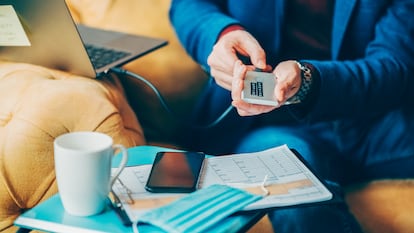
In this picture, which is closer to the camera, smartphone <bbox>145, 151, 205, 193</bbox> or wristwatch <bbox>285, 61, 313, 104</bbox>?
smartphone <bbox>145, 151, 205, 193</bbox>

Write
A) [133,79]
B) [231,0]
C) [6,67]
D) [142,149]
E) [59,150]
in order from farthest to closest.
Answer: [133,79] < [231,0] < [6,67] < [142,149] < [59,150]

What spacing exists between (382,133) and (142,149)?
46cm

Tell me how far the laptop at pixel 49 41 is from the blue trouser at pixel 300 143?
19cm

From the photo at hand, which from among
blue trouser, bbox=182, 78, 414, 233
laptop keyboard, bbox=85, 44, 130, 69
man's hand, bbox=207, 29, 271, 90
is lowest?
blue trouser, bbox=182, 78, 414, 233

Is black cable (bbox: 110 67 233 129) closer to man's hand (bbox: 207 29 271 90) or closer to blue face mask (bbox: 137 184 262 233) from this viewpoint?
man's hand (bbox: 207 29 271 90)

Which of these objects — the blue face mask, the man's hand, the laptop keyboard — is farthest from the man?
the blue face mask

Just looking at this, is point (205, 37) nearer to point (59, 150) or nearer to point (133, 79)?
point (133, 79)

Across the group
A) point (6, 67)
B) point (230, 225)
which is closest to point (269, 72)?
point (230, 225)

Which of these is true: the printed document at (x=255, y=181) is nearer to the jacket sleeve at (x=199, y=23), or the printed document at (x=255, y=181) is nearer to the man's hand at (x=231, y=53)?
the man's hand at (x=231, y=53)

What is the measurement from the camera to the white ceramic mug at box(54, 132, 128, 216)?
64 centimetres

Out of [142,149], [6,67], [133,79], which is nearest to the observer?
[142,149]

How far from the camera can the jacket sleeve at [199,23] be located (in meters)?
1.09

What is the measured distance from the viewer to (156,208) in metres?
0.68

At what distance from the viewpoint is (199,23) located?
1.14 m
